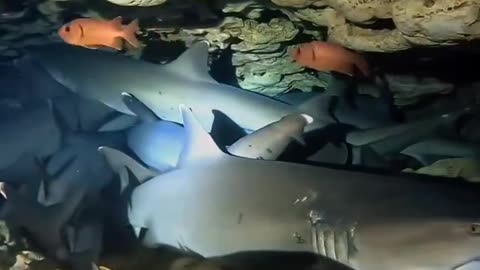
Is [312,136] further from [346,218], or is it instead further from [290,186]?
[346,218]

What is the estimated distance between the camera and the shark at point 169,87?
3.64 metres

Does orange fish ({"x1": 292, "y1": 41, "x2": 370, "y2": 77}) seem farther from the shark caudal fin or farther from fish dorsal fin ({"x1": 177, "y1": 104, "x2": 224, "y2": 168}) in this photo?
the shark caudal fin

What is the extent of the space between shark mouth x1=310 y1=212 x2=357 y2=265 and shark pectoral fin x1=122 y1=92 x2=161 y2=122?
1871mm

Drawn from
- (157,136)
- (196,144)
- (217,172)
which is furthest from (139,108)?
(217,172)

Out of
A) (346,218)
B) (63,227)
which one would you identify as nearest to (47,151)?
(63,227)

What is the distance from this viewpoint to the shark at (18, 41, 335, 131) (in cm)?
364

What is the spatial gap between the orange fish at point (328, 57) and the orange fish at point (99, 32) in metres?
0.98

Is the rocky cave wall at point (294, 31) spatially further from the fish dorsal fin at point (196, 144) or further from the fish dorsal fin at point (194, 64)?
the fish dorsal fin at point (196, 144)

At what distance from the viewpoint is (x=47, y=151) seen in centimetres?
409

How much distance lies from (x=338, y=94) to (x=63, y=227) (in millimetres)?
1983

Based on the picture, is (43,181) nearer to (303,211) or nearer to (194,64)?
(194,64)

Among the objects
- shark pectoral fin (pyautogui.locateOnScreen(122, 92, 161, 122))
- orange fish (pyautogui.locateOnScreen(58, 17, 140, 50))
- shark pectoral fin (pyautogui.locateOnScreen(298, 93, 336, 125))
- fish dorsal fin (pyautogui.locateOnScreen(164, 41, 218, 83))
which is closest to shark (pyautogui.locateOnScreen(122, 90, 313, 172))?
shark pectoral fin (pyautogui.locateOnScreen(122, 92, 161, 122))

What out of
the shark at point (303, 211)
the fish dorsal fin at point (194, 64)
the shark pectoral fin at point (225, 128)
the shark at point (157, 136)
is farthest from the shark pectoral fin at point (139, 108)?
the shark at point (303, 211)

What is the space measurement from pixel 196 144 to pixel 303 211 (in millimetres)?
712
